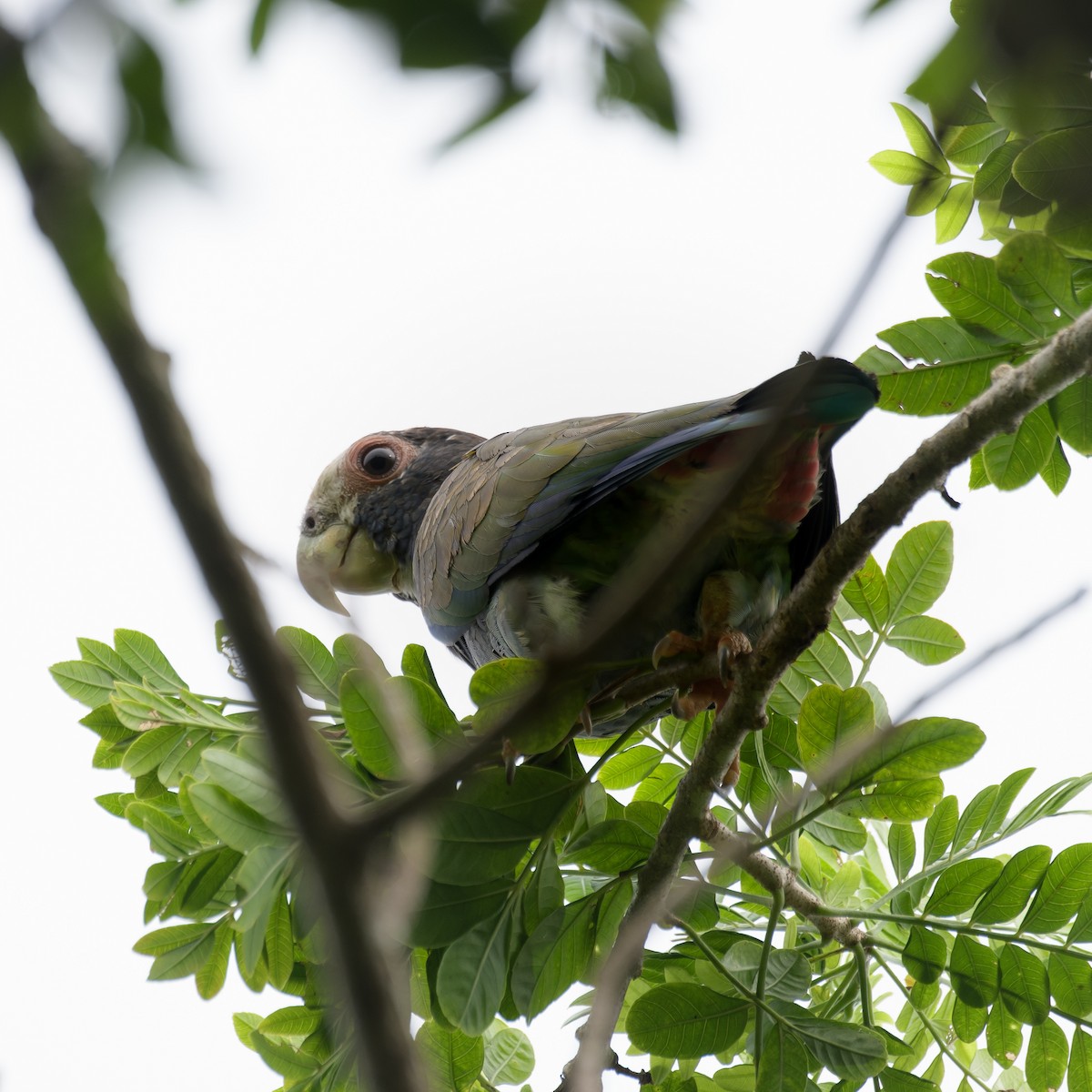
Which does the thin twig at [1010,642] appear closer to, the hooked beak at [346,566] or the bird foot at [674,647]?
the bird foot at [674,647]

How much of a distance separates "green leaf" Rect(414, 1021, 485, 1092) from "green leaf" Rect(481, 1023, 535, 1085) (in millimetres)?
239

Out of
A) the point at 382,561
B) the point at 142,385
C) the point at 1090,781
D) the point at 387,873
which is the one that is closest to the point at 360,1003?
the point at 142,385

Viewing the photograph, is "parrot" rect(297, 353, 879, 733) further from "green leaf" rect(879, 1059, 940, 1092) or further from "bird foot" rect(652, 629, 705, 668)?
"green leaf" rect(879, 1059, 940, 1092)

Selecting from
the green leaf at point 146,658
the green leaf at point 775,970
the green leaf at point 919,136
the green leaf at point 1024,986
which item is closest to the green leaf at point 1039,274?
the green leaf at point 919,136

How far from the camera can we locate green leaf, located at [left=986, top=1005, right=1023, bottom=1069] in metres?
1.73

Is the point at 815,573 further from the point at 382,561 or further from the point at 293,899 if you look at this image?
the point at 382,561

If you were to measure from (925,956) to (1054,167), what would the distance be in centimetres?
125

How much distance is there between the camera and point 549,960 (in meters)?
1.71

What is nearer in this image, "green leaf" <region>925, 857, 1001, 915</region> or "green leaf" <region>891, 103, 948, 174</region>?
"green leaf" <region>925, 857, 1001, 915</region>

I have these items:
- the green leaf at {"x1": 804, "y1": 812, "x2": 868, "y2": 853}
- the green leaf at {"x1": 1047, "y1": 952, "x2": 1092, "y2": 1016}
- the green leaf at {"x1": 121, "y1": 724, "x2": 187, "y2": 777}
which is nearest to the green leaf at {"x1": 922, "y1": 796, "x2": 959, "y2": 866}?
the green leaf at {"x1": 804, "y1": 812, "x2": 868, "y2": 853}

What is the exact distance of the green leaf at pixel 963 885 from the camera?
173 cm

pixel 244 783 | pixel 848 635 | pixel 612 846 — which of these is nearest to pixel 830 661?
pixel 848 635

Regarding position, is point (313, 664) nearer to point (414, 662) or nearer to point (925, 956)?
point (414, 662)

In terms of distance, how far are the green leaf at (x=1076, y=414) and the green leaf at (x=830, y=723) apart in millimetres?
597
